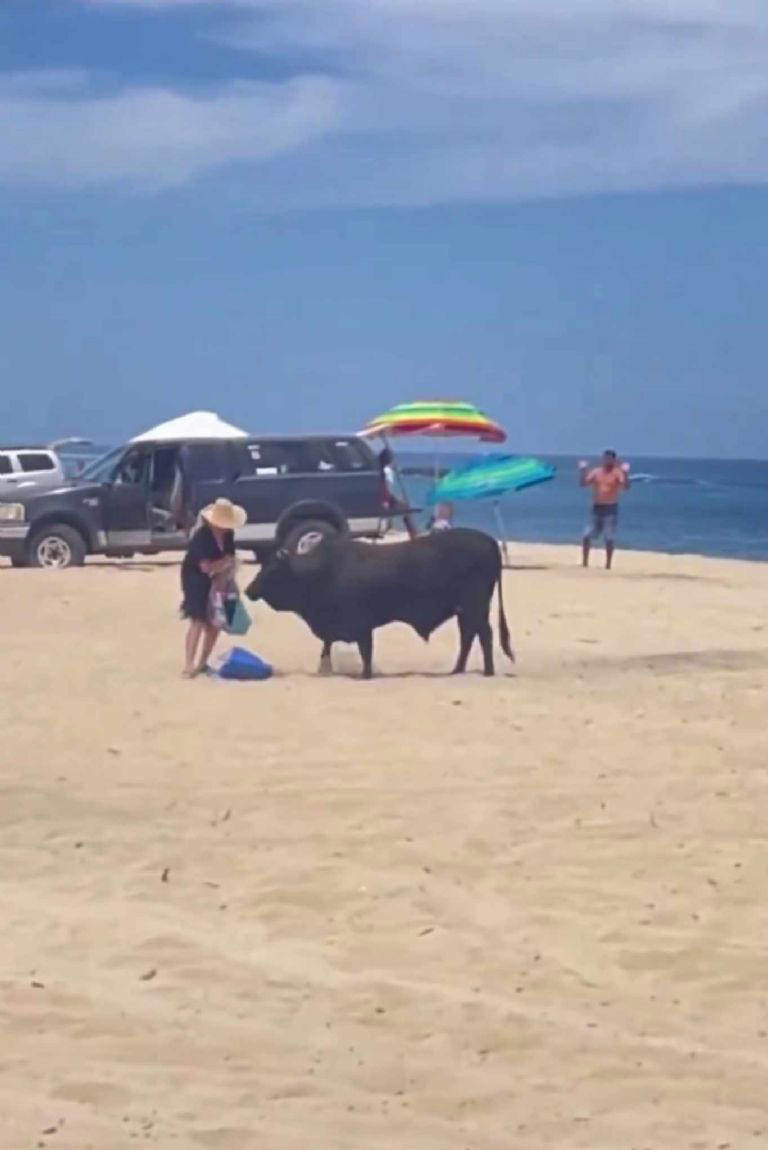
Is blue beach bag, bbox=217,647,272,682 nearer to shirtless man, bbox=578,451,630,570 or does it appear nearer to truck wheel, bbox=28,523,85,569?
truck wheel, bbox=28,523,85,569

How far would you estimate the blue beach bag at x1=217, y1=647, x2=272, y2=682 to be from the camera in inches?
561

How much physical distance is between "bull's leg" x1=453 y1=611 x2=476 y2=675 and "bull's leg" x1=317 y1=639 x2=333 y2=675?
0.87 metres

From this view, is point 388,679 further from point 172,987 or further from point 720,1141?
point 720,1141

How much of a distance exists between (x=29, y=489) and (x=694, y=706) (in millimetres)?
15068

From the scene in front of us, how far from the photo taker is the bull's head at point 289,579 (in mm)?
14742

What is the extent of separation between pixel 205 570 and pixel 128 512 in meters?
11.5

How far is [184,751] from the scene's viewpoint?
1132cm

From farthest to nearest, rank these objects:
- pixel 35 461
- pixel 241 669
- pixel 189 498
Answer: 1. pixel 35 461
2. pixel 189 498
3. pixel 241 669

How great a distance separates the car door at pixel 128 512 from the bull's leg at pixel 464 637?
38.6 ft

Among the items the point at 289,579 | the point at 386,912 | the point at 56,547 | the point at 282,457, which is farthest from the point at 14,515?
the point at 386,912

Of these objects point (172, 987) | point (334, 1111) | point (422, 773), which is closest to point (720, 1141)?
point (334, 1111)

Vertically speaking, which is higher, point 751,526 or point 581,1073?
point 581,1073

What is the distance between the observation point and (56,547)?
2600cm

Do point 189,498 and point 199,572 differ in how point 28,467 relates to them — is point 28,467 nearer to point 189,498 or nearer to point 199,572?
point 189,498
